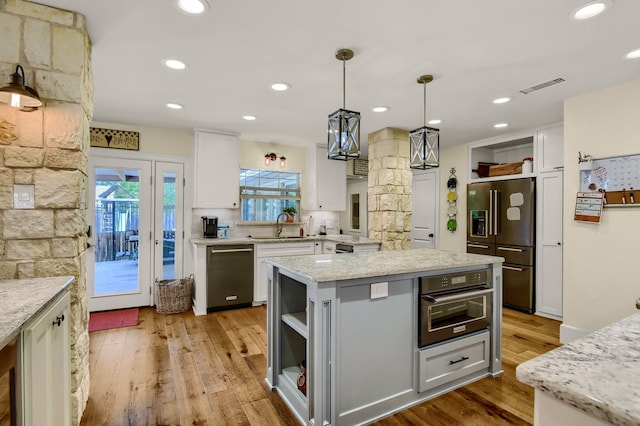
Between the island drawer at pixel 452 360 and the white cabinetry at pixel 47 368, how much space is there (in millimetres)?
2018

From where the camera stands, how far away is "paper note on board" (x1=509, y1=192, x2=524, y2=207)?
4293mm

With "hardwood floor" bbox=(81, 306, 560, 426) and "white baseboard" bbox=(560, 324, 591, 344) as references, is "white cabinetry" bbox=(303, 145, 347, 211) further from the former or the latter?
"white baseboard" bbox=(560, 324, 591, 344)

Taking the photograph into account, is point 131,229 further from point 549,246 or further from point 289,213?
point 549,246

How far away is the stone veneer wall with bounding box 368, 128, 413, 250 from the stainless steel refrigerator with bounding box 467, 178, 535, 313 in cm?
126

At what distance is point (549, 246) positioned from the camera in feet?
13.6

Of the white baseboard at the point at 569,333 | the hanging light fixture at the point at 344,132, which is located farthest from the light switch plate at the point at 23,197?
the white baseboard at the point at 569,333

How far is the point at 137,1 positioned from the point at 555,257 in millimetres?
4883

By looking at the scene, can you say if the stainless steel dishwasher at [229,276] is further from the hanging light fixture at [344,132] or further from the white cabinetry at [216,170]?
the hanging light fixture at [344,132]

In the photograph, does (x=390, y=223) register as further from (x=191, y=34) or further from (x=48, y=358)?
(x=48, y=358)

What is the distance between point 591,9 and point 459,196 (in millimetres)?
3627

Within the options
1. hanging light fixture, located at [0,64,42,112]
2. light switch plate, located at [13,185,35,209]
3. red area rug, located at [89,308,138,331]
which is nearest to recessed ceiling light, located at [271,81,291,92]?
hanging light fixture, located at [0,64,42,112]

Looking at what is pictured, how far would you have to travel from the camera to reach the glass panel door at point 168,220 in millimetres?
4391

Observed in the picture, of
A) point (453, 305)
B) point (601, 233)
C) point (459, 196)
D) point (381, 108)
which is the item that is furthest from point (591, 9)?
point (459, 196)

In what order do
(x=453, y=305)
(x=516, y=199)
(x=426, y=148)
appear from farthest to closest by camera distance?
(x=516, y=199), (x=426, y=148), (x=453, y=305)
